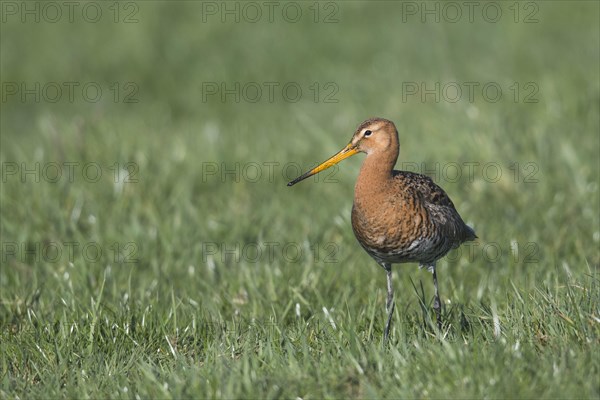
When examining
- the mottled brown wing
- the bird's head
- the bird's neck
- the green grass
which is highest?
the bird's head

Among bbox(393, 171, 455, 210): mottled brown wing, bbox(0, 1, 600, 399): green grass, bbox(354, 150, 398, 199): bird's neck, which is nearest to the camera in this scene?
bbox(0, 1, 600, 399): green grass

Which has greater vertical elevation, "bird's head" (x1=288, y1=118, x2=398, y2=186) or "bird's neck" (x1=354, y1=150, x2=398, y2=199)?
"bird's head" (x1=288, y1=118, x2=398, y2=186)

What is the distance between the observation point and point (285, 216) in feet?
26.6

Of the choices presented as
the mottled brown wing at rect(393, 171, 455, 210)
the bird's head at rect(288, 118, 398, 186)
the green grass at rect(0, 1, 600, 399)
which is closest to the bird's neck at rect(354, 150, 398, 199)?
the bird's head at rect(288, 118, 398, 186)

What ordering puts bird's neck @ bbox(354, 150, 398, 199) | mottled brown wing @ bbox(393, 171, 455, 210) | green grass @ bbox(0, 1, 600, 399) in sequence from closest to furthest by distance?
green grass @ bbox(0, 1, 600, 399)
bird's neck @ bbox(354, 150, 398, 199)
mottled brown wing @ bbox(393, 171, 455, 210)

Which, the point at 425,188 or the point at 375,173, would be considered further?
the point at 425,188

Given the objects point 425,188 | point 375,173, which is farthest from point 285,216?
point 375,173

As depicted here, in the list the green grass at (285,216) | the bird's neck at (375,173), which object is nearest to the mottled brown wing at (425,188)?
the bird's neck at (375,173)

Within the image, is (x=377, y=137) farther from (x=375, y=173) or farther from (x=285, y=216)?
(x=285, y=216)

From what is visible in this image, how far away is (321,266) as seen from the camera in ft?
22.8

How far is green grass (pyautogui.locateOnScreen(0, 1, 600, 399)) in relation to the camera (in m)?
4.62

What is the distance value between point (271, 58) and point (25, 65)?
353cm

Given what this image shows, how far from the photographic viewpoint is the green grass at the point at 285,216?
462 cm

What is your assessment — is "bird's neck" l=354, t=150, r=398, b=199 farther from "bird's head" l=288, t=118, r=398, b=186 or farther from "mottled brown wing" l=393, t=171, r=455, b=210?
"mottled brown wing" l=393, t=171, r=455, b=210
